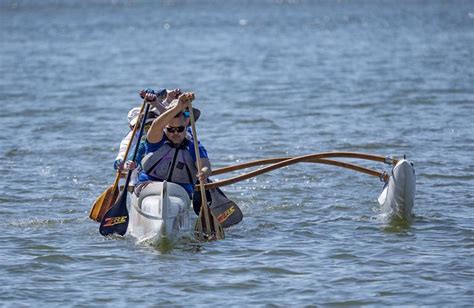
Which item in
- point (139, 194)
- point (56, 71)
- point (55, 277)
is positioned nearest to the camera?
point (55, 277)

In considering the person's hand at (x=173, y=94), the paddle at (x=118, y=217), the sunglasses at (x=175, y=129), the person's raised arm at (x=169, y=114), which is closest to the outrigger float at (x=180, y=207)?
the paddle at (x=118, y=217)

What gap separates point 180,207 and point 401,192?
3.26 m

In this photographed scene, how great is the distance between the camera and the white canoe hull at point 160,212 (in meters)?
12.4

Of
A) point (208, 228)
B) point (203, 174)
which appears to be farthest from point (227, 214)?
point (203, 174)

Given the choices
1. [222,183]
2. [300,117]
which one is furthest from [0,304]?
[300,117]

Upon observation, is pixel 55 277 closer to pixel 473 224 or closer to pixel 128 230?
pixel 128 230

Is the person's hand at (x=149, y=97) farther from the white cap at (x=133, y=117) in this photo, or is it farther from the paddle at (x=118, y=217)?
the white cap at (x=133, y=117)

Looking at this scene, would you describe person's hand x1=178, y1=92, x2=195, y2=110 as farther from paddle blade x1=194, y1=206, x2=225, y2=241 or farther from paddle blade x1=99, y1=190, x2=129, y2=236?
paddle blade x1=99, y1=190, x2=129, y2=236

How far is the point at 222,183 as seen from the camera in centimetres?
1380


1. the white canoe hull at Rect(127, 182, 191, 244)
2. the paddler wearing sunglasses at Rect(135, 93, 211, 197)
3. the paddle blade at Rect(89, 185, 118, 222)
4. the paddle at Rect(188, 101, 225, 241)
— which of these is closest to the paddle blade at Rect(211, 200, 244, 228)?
the paddle at Rect(188, 101, 225, 241)

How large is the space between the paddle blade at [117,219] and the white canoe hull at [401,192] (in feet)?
11.7

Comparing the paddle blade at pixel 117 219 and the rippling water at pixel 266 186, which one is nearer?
the rippling water at pixel 266 186

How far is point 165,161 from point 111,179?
4.97 meters

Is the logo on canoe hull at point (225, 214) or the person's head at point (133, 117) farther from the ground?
the person's head at point (133, 117)
